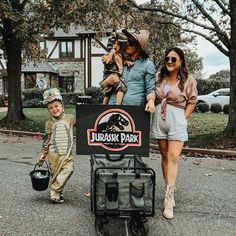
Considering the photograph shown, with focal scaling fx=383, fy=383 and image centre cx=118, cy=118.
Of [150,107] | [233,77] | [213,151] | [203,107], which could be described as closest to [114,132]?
[150,107]

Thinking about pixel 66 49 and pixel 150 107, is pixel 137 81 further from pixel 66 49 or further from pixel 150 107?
pixel 66 49

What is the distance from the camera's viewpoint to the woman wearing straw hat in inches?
164

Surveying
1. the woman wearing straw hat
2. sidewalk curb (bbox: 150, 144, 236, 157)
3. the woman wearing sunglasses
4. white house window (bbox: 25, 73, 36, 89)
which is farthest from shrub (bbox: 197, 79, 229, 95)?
the woman wearing straw hat

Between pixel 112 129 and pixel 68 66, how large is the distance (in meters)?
31.7

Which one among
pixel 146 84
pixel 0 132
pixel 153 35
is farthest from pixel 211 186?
pixel 153 35

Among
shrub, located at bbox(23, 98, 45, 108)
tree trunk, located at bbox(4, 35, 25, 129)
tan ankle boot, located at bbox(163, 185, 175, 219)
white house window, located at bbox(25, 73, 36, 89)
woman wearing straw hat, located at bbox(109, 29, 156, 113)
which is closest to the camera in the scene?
woman wearing straw hat, located at bbox(109, 29, 156, 113)

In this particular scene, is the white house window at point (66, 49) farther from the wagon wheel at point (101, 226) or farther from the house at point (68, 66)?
the wagon wheel at point (101, 226)

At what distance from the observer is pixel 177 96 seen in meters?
4.36

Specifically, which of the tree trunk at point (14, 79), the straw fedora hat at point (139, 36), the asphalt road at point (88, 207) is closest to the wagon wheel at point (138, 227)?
the asphalt road at point (88, 207)

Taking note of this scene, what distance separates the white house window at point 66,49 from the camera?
34750 millimetres

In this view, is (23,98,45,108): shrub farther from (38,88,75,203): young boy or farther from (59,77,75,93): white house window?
(38,88,75,203): young boy

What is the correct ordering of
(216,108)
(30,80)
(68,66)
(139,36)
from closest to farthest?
(139,36) → (216,108) → (68,66) → (30,80)

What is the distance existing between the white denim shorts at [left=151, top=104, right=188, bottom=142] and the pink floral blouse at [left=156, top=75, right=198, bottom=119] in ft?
0.15

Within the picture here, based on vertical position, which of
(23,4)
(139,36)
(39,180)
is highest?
(23,4)
